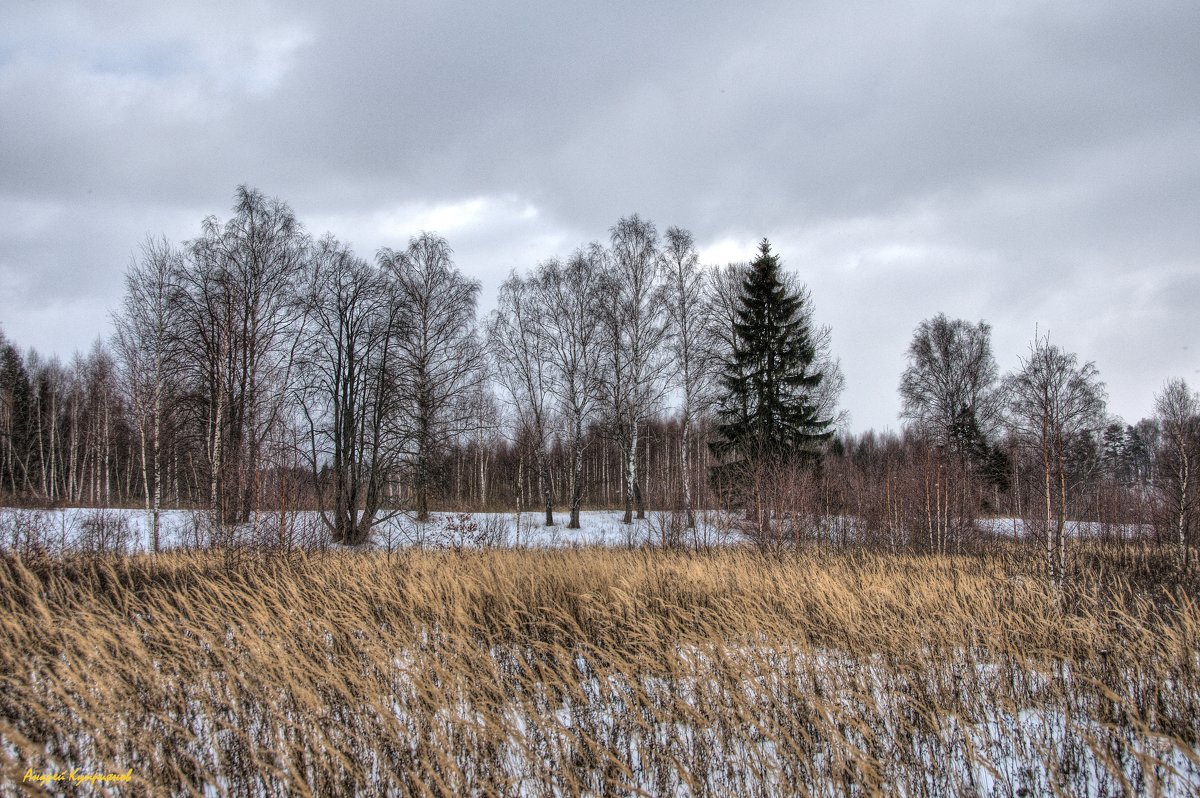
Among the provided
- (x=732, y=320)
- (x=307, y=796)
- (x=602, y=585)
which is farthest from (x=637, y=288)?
(x=307, y=796)

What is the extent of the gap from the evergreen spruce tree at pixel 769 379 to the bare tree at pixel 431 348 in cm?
918

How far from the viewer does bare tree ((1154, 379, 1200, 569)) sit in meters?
11.3

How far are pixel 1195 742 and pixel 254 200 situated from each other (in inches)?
834

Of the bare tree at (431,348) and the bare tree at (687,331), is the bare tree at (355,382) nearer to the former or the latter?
the bare tree at (431,348)

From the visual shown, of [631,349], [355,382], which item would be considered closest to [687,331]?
[631,349]

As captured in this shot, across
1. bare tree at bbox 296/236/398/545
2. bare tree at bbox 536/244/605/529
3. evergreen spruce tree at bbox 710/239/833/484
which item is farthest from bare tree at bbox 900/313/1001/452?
bare tree at bbox 296/236/398/545

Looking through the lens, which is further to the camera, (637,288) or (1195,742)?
(637,288)

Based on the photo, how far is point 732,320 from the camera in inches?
791

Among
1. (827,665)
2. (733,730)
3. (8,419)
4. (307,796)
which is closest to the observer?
(307,796)

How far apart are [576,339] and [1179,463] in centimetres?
1605

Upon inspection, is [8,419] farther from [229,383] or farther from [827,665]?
[827,665]

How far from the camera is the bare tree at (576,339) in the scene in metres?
19.7

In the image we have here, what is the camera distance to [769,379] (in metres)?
19.6

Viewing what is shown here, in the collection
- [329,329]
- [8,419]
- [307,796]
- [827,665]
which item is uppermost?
[329,329]
